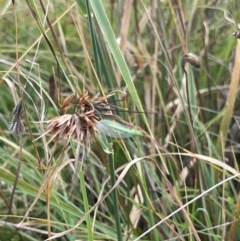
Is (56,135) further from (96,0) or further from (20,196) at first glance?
(20,196)

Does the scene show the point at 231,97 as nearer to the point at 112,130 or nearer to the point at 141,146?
the point at 141,146

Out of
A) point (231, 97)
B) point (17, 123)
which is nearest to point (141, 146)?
point (231, 97)

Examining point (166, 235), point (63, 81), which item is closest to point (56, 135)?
point (166, 235)

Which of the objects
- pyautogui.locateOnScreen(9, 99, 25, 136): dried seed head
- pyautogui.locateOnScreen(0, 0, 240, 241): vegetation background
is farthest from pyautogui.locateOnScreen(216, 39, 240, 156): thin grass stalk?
pyautogui.locateOnScreen(9, 99, 25, 136): dried seed head

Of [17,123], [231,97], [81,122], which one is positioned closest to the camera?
[81,122]

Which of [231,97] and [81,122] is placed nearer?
[81,122]

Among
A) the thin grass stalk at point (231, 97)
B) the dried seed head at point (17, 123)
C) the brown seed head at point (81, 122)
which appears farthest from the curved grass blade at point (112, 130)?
the thin grass stalk at point (231, 97)

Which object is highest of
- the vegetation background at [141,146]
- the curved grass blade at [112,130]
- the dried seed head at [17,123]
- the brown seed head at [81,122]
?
the brown seed head at [81,122]

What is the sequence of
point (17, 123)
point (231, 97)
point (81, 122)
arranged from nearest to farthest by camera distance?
point (81, 122) → point (17, 123) → point (231, 97)

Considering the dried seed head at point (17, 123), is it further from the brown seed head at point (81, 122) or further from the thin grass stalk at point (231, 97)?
the thin grass stalk at point (231, 97)
